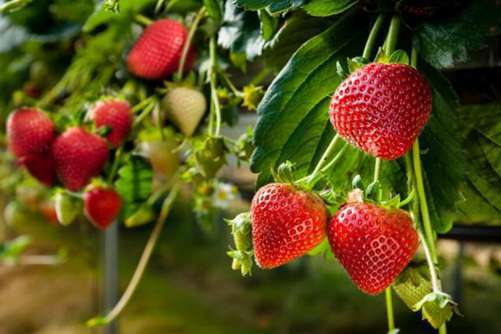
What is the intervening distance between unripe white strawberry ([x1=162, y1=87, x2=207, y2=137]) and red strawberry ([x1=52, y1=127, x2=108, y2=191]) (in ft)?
0.23

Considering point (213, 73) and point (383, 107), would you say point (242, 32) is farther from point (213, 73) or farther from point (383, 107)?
point (383, 107)

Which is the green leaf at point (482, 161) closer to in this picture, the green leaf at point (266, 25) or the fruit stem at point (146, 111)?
the green leaf at point (266, 25)

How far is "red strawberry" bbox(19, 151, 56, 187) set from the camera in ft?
1.92

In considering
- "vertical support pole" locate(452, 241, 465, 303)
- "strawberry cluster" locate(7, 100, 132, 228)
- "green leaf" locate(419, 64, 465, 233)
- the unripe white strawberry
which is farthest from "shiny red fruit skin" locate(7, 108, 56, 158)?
"vertical support pole" locate(452, 241, 465, 303)

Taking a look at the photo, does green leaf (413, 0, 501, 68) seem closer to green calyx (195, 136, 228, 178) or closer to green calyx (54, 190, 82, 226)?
green calyx (195, 136, 228, 178)

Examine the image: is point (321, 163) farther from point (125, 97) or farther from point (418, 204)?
point (125, 97)

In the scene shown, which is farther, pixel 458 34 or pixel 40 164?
pixel 40 164

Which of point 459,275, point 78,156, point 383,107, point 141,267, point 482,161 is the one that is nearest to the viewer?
point 383,107

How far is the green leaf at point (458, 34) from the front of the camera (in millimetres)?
370

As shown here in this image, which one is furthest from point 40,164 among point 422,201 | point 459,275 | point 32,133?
point 459,275

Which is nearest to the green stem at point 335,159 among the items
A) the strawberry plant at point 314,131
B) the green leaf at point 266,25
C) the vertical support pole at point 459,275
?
the strawberry plant at point 314,131

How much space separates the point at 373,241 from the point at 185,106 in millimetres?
261

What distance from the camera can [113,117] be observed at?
0.57m

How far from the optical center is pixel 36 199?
1.17 metres
